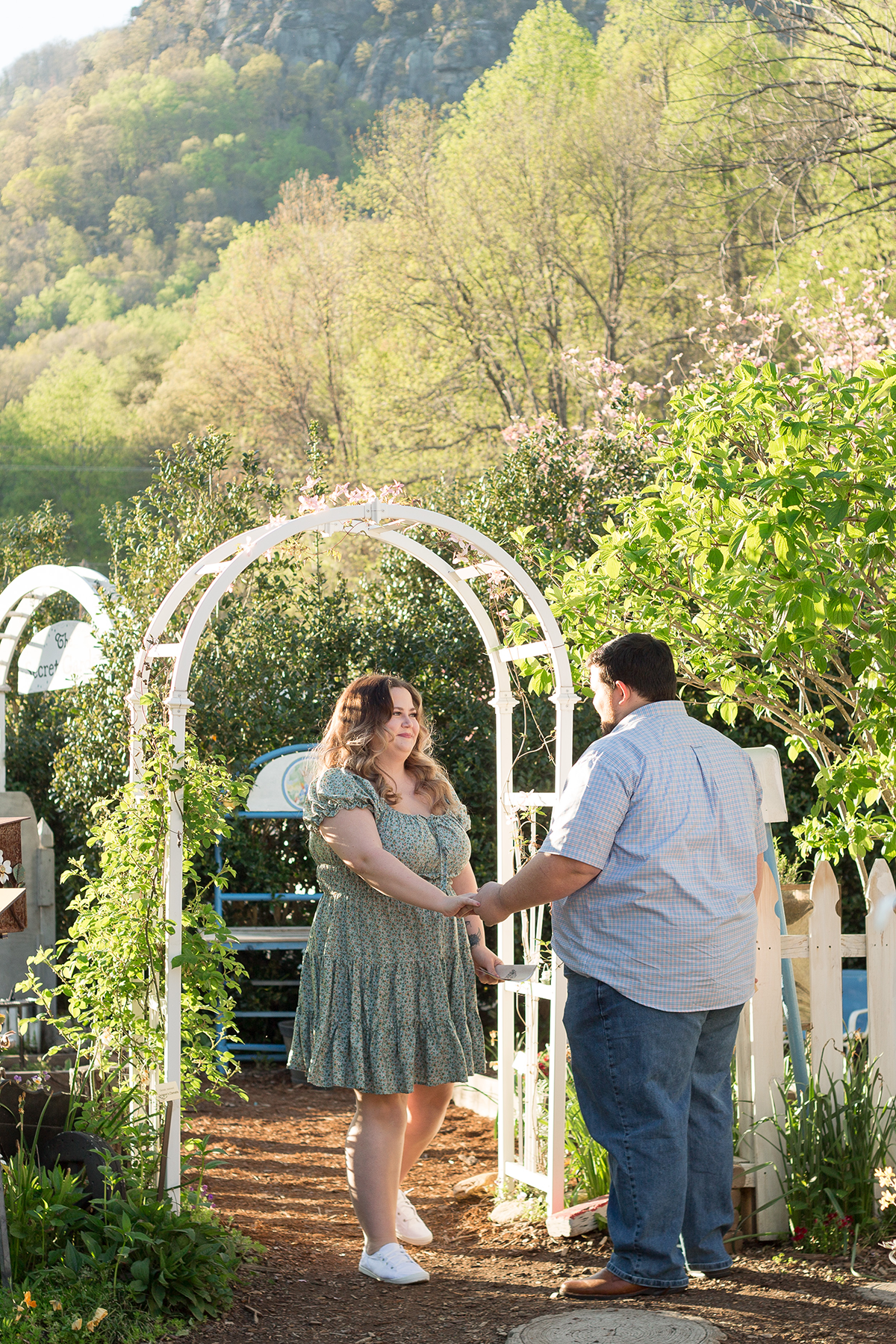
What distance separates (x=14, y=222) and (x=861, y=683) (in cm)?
4233

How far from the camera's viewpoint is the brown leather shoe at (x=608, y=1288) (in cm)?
273

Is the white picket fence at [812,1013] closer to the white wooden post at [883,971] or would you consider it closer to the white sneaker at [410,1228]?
the white wooden post at [883,971]

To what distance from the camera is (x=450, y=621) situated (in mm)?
6367

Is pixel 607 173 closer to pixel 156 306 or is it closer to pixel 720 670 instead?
pixel 720 670

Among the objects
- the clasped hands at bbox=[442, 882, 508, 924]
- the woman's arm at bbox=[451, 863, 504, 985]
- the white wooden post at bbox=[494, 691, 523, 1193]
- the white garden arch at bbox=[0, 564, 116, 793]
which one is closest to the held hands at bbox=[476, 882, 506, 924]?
the clasped hands at bbox=[442, 882, 508, 924]

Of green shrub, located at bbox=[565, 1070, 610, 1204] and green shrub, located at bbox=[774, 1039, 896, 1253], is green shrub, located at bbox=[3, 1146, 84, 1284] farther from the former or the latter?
green shrub, located at bbox=[774, 1039, 896, 1253]

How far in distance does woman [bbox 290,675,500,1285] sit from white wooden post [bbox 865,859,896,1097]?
115cm

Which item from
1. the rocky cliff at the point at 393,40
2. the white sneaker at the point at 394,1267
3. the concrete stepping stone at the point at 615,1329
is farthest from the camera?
the rocky cliff at the point at 393,40

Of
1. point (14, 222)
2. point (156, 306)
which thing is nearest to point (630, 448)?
point (156, 306)

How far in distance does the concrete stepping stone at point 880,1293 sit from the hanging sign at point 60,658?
446 cm

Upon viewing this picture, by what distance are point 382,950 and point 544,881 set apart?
612 millimetres

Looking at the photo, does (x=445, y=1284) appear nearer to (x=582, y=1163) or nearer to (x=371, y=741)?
(x=582, y=1163)

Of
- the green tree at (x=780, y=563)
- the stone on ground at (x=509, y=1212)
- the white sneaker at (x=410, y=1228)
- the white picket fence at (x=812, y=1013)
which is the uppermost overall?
the green tree at (x=780, y=563)

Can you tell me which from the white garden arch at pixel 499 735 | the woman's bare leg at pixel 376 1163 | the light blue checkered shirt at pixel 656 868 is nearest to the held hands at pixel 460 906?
the light blue checkered shirt at pixel 656 868
